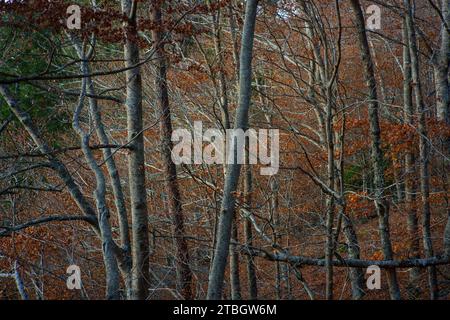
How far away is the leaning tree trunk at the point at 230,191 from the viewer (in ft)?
17.5

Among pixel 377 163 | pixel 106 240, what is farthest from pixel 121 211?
pixel 377 163

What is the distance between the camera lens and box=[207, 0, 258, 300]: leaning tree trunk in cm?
532

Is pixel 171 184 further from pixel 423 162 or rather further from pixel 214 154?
pixel 423 162

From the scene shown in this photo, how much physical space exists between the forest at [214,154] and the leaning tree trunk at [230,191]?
2 centimetres

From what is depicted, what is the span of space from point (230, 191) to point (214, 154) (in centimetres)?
828

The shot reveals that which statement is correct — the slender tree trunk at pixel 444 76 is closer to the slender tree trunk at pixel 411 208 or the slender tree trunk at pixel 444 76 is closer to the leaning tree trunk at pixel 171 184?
the slender tree trunk at pixel 411 208

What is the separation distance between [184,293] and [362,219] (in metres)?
9.65

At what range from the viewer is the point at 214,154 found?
544 inches

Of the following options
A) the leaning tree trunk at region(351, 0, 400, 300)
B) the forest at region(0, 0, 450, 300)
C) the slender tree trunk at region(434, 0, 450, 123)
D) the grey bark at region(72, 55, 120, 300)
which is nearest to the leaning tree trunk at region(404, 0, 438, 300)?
the forest at region(0, 0, 450, 300)

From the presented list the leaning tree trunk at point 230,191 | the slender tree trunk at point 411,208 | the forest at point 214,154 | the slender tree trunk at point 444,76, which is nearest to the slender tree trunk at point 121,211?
the forest at point 214,154

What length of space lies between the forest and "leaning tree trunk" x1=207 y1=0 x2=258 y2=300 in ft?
0.05

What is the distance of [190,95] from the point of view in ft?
42.4

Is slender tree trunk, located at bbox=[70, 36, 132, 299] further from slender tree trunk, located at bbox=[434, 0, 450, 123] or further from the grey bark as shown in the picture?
slender tree trunk, located at bbox=[434, 0, 450, 123]

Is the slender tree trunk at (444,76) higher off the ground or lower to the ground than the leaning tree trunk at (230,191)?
higher
